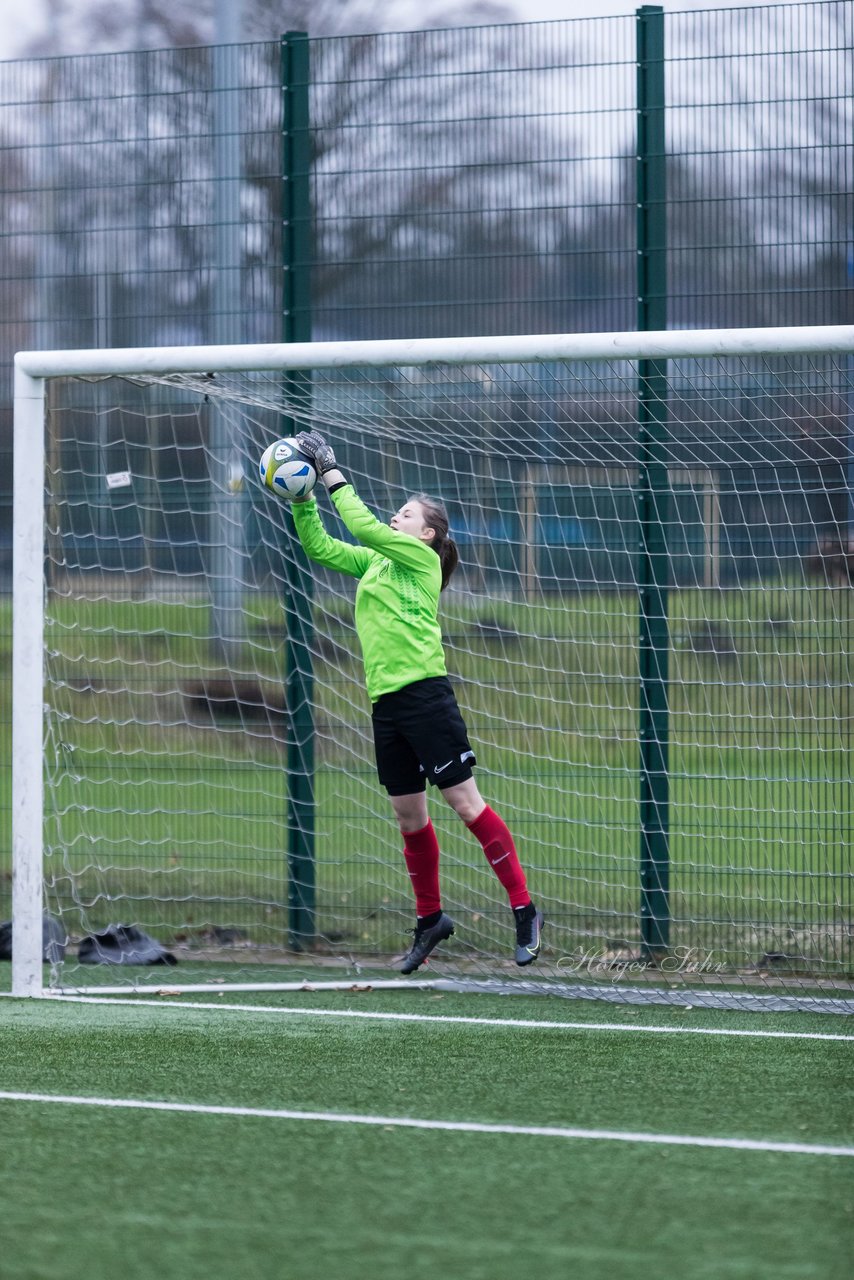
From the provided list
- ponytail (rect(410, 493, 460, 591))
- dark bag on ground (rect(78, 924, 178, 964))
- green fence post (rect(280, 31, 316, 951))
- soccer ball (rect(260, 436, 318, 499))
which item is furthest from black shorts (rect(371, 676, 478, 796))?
dark bag on ground (rect(78, 924, 178, 964))

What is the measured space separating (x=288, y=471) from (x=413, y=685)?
35.2 inches

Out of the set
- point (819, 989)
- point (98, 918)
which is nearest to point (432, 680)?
point (819, 989)

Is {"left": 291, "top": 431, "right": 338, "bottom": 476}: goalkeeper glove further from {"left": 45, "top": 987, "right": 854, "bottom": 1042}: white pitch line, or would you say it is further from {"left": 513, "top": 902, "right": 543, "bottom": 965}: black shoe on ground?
{"left": 45, "top": 987, "right": 854, "bottom": 1042}: white pitch line

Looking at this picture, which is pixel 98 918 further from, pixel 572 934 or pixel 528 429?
pixel 528 429

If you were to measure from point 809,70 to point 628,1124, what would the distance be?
440 centimetres

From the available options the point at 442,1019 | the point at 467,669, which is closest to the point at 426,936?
the point at 442,1019

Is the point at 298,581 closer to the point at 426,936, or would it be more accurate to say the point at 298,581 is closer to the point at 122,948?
the point at 122,948

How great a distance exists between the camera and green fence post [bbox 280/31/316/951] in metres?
7.54

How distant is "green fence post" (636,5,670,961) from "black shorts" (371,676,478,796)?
1135 mm

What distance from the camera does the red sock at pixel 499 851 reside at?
619 cm

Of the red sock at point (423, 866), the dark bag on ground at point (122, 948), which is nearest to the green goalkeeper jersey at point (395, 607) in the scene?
the red sock at point (423, 866)

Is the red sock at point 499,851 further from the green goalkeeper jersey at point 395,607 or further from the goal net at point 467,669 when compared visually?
the goal net at point 467,669

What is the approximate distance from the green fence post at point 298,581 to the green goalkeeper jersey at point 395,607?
Result: 1.27 m

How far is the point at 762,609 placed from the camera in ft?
22.6
